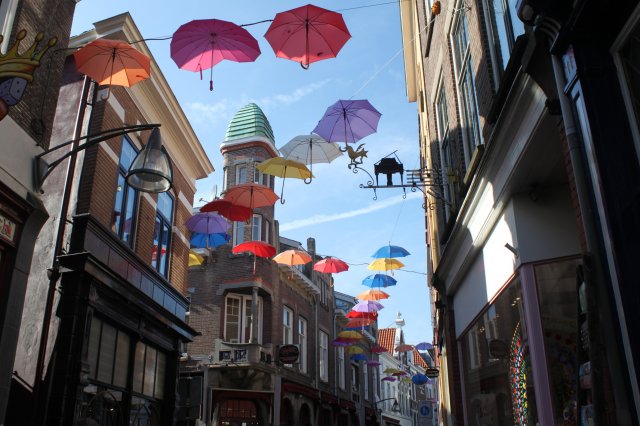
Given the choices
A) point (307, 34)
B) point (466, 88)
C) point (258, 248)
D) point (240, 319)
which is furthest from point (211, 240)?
point (466, 88)

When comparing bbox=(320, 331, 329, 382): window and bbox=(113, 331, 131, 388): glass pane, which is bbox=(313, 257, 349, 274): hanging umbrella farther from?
bbox=(320, 331, 329, 382): window

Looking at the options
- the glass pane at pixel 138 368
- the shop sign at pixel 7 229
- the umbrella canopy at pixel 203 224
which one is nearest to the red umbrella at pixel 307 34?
the shop sign at pixel 7 229

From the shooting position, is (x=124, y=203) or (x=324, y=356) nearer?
(x=124, y=203)

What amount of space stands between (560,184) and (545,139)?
1.26 m

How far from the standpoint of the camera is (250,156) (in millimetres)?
26984

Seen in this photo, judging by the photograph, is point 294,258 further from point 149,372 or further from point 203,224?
point 149,372

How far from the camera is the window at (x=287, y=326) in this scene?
26.7m

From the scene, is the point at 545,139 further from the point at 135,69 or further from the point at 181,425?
the point at 181,425

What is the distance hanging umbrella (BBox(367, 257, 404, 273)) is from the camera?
20.3 metres

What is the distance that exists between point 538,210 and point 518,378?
2.12m

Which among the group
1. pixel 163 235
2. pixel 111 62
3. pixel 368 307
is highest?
pixel 111 62

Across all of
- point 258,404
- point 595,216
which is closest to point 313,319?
point 258,404

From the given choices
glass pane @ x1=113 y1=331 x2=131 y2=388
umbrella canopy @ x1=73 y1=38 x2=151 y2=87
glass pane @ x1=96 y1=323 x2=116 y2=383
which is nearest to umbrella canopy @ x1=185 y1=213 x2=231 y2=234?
glass pane @ x1=113 y1=331 x2=131 y2=388

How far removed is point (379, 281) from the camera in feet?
76.7
